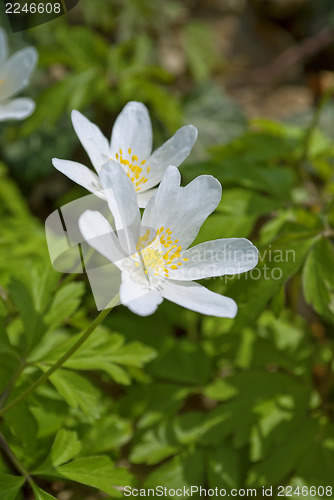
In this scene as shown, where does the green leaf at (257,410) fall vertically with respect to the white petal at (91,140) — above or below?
below

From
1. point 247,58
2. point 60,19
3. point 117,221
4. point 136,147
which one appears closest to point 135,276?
point 117,221

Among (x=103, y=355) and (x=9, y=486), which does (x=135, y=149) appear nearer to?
(x=103, y=355)

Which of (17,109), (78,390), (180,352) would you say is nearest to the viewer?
(78,390)

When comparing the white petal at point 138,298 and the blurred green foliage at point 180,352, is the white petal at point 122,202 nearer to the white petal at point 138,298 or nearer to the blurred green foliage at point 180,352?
the white petal at point 138,298

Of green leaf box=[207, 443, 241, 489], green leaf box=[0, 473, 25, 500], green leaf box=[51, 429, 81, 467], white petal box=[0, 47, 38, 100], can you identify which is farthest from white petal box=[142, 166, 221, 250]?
green leaf box=[207, 443, 241, 489]

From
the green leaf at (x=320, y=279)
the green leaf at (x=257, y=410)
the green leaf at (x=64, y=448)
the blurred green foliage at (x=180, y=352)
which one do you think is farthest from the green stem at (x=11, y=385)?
the green leaf at (x=320, y=279)

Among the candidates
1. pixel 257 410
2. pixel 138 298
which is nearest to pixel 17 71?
pixel 138 298

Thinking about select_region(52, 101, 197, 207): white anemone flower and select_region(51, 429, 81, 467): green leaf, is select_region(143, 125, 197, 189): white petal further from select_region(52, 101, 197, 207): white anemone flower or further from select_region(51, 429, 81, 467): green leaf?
select_region(51, 429, 81, 467): green leaf
